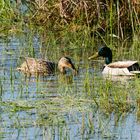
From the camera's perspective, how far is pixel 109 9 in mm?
17609

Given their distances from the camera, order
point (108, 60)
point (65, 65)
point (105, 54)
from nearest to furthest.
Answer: point (65, 65)
point (105, 54)
point (108, 60)

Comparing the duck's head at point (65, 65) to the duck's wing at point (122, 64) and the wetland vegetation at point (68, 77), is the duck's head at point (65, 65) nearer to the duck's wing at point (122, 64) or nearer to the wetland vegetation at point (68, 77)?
the wetland vegetation at point (68, 77)

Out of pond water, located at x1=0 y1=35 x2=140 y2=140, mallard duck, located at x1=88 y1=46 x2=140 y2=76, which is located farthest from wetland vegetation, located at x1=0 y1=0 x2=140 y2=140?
mallard duck, located at x1=88 y1=46 x2=140 y2=76

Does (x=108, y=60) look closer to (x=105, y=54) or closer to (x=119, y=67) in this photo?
(x=105, y=54)

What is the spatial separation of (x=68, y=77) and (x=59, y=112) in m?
3.39

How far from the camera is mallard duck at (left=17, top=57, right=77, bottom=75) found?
1447 cm

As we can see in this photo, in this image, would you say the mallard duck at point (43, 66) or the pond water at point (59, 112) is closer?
the pond water at point (59, 112)

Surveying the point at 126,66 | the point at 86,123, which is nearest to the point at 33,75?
the point at 126,66

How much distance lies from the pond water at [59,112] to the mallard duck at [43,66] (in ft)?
1.72

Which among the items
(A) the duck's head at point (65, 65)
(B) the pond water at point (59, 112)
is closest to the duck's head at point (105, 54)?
(A) the duck's head at point (65, 65)

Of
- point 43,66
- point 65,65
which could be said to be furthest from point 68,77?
point 43,66

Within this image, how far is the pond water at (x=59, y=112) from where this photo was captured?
9.78 metres

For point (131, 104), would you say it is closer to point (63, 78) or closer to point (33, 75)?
point (63, 78)

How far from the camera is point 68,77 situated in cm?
1419
